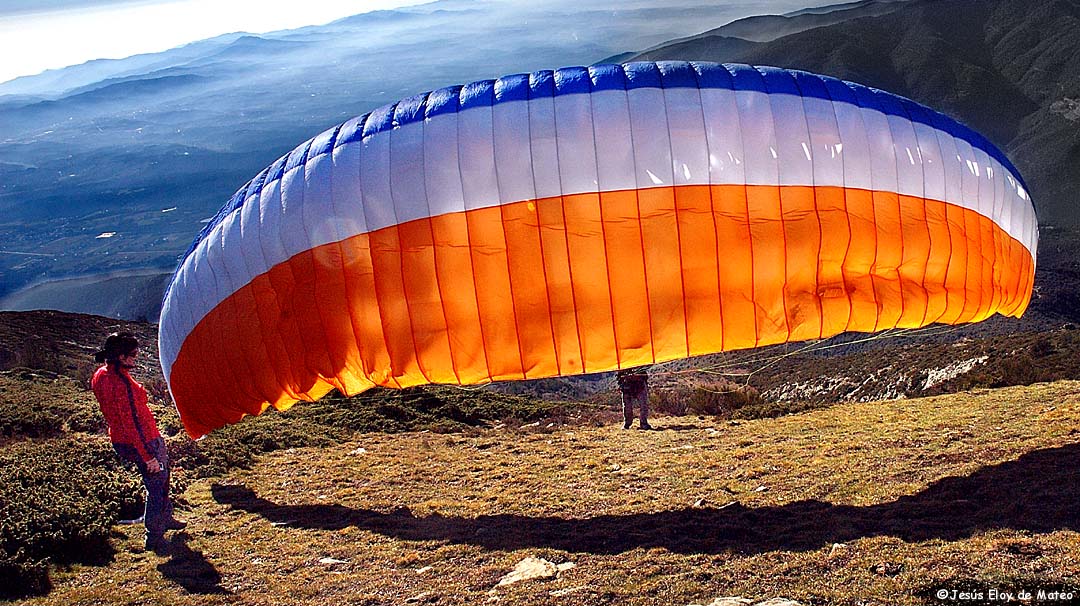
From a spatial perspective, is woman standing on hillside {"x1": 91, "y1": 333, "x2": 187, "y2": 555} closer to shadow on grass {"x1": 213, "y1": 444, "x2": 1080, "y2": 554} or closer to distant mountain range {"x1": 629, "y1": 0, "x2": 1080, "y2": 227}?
shadow on grass {"x1": 213, "y1": 444, "x2": 1080, "y2": 554}

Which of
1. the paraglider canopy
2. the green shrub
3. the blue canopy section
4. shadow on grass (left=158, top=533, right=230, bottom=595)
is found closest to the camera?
shadow on grass (left=158, top=533, right=230, bottom=595)

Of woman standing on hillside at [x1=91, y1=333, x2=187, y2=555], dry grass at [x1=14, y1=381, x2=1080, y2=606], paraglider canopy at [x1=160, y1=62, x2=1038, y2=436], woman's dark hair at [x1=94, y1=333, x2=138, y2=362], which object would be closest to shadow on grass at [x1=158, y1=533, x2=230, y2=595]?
dry grass at [x1=14, y1=381, x2=1080, y2=606]

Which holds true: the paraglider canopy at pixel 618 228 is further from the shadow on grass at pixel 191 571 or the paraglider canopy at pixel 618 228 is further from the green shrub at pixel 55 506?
the green shrub at pixel 55 506

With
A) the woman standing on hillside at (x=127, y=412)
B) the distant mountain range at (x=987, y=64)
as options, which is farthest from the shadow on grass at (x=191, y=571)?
the distant mountain range at (x=987, y=64)

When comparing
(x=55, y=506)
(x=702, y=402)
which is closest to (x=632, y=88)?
(x=55, y=506)

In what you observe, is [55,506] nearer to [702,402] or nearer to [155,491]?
[155,491]

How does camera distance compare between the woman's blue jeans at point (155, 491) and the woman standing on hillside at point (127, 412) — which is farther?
the woman's blue jeans at point (155, 491)
